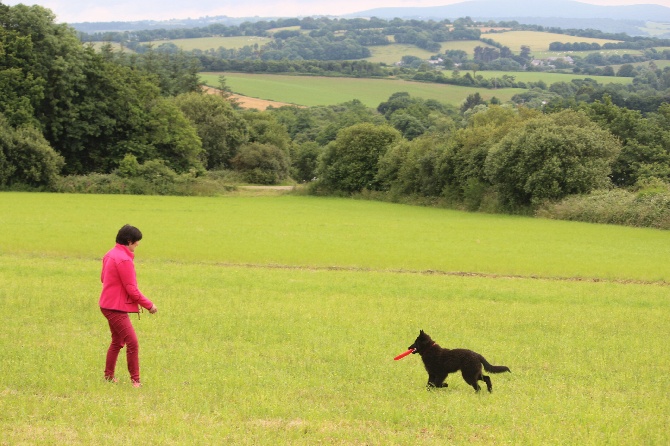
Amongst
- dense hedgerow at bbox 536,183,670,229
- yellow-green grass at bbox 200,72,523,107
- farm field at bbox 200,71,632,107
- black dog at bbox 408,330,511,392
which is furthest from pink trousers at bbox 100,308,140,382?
yellow-green grass at bbox 200,72,523,107

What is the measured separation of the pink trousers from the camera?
457 inches

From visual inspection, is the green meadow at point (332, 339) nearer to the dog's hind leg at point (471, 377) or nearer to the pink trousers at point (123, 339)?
the dog's hind leg at point (471, 377)

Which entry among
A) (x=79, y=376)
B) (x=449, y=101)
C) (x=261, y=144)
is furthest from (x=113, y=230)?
(x=449, y=101)

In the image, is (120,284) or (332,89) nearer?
(120,284)

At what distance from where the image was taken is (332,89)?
182 metres

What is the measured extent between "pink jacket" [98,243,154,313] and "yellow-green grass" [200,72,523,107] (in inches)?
6016

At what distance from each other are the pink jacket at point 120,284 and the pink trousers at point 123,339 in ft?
0.47

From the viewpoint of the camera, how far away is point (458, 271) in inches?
1204

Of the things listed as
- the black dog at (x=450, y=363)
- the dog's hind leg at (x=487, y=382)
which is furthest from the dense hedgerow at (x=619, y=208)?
the black dog at (x=450, y=363)

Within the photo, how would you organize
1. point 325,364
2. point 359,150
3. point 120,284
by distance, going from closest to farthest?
point 120,284 < point 325,364 < point 359,150

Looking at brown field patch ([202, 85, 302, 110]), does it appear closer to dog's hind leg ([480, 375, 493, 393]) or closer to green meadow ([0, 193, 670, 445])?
green meadow ([0, 193, 670, 445])

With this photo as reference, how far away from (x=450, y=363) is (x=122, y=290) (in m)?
5.58

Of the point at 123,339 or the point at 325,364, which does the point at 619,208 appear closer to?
the point at 325,364

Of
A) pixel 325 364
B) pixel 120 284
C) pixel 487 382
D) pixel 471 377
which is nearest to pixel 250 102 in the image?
pixel 325 364
